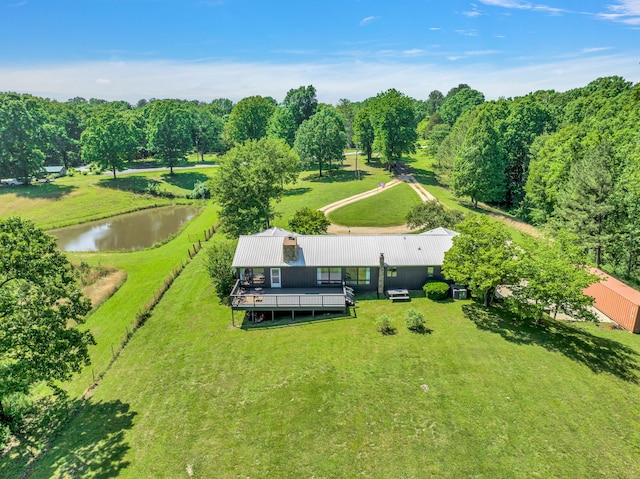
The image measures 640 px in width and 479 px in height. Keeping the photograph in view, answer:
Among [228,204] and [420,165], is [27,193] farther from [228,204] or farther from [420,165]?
[420,165]

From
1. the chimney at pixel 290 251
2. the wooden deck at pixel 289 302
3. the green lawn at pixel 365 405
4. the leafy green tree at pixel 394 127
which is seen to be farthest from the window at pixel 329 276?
the leafy green tree at pixel 394 127

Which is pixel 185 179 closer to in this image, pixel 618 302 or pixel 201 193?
pixel 201 193

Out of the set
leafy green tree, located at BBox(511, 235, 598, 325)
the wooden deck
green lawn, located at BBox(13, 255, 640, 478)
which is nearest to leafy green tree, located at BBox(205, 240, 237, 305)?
the wooden deck

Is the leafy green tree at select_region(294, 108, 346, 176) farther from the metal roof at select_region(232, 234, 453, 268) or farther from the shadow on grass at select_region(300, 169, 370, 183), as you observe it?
the metal roof at select_region(232, 234, 453, 268)

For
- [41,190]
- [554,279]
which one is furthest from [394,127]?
[41,190]

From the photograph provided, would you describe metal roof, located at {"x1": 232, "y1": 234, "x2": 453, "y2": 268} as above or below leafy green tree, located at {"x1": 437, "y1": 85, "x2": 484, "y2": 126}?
below

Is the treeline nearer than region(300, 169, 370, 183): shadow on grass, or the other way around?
the treeline

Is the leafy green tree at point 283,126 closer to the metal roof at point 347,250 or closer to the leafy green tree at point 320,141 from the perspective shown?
the leafy green tree at point 320,141
